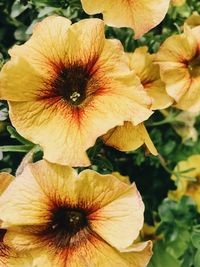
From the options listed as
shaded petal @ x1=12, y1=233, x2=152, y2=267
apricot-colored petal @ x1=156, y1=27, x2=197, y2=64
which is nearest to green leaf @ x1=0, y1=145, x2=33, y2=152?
shaded petal @ x1=12, y1=233, x2=152, y2=267

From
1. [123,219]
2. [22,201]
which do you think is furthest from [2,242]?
[123,219]

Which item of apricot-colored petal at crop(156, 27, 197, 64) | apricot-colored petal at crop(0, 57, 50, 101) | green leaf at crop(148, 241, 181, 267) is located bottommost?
green leaf at crop(148, 241, 181, 267)

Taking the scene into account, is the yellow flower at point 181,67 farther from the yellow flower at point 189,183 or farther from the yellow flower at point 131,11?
the yellow flower at point 189,183

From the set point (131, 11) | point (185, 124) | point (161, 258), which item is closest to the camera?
point (131, 11)

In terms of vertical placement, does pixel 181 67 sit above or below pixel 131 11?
below

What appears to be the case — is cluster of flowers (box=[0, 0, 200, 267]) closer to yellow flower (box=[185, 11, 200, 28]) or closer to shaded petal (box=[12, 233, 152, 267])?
shaded petal (box=[12, 233, 152, 267])

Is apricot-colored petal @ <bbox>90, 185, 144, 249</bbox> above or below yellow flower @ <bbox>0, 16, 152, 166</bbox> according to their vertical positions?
below

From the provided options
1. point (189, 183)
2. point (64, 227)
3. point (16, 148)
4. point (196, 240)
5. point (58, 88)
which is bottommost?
point (189, 183)

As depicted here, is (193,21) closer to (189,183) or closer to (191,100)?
(191,100)
